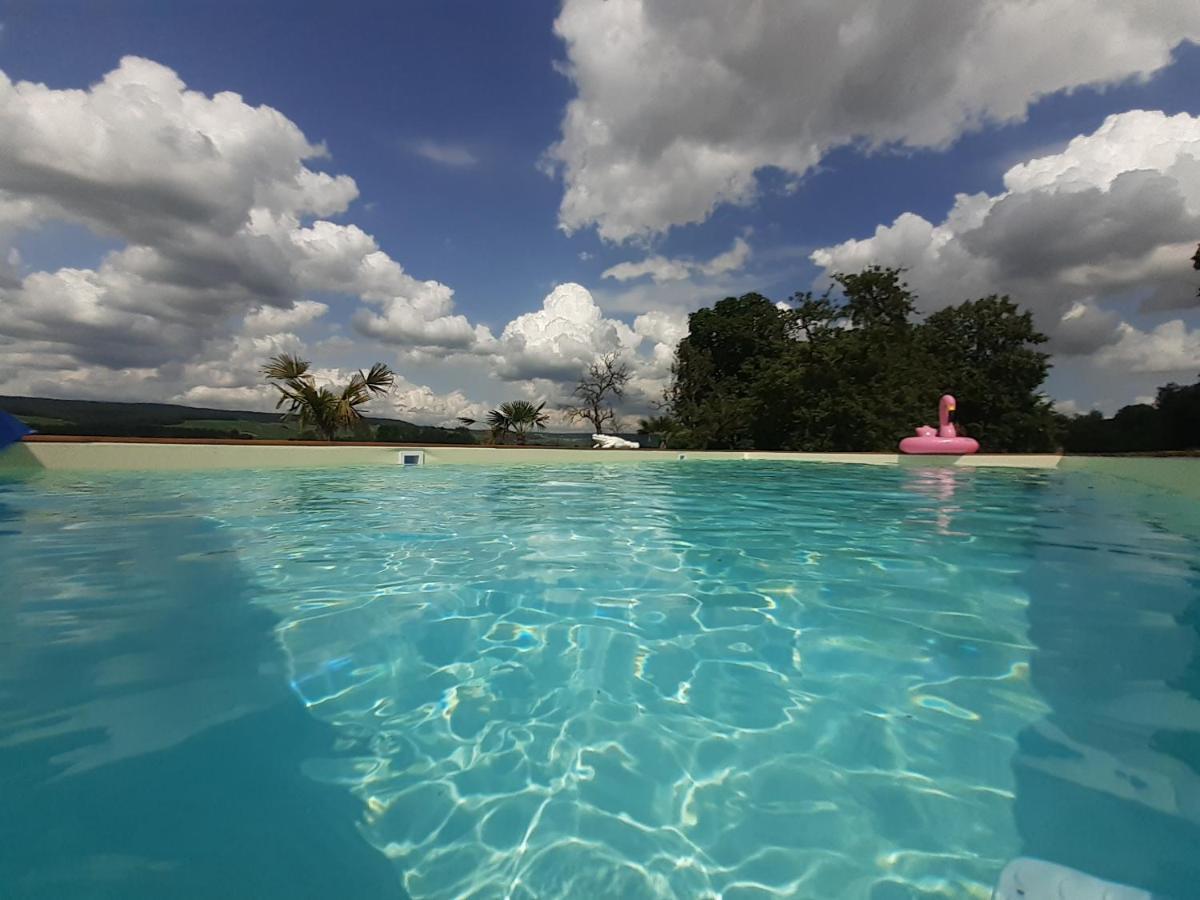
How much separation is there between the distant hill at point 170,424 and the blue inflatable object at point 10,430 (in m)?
0.52

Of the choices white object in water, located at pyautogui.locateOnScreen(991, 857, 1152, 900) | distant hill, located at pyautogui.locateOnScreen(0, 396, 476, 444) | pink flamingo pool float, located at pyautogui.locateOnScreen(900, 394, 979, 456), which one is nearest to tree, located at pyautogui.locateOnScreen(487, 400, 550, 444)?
distant hill, located at pyautogui.locateOnScreen(0, 396, 476, 444)

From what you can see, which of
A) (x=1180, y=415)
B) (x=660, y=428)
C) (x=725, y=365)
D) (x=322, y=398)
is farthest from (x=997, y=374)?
(x=322, y=398)

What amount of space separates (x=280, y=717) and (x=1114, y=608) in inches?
143

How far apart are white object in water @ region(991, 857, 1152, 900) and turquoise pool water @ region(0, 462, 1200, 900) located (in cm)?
4

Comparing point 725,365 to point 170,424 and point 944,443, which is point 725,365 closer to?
point 944,443

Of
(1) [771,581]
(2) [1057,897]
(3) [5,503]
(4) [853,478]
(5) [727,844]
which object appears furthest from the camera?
(4) [853,478]

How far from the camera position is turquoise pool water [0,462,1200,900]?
4.06 feet

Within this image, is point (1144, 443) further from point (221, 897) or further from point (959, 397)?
point (221, 897)

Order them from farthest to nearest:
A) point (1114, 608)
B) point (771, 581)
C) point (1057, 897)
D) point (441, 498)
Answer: point (441, 498) → point (771, 581) → point (1114, 608) → point (1057, 897)

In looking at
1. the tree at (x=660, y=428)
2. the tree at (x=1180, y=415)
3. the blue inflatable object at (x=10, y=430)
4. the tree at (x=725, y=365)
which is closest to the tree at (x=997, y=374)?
the tree at (x=1180, y=415)

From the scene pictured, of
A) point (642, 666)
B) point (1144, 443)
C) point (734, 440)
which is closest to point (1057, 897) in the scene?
point (642, 666)

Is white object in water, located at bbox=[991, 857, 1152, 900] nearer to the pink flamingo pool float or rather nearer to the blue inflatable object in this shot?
the blue inflatable object

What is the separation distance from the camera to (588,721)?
69.4 inches

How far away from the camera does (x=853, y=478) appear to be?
9.74m
